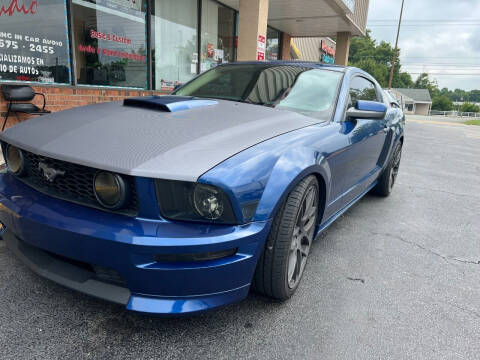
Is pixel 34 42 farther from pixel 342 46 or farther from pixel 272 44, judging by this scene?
pixel 342 46

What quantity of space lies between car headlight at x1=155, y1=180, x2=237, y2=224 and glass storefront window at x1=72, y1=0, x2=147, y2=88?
5.45m

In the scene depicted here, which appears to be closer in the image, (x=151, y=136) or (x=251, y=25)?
(x=151, y=136)

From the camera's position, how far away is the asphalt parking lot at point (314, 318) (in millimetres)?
1644

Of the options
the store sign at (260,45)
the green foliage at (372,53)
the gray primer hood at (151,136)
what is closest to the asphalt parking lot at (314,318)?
the gray primer hood at (151,136)

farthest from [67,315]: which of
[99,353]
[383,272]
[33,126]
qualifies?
[383,272]

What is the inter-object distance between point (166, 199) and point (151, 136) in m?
0.40

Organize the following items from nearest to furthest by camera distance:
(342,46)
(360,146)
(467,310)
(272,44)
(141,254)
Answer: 1. (141,254)
2. (467,310)
3. (360,146)
4. (272,44)
5. (342,46)

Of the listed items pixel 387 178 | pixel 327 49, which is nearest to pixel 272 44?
pixel 327 49

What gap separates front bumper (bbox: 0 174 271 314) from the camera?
144cm

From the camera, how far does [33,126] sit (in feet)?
6.73

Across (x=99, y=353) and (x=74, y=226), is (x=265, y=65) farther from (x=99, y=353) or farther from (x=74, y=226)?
(x=99, y=353)

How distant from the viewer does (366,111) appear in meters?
2.69

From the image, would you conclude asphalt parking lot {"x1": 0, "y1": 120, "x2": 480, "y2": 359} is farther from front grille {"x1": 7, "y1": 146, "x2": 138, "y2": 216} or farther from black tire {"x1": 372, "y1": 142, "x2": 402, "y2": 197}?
black tire {"x1": 372, "y1": 142, "x2": 402, "y2": 197}

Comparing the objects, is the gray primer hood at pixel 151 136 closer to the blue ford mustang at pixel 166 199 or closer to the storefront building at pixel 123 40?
the blue ford mustang at pixel 166 199
